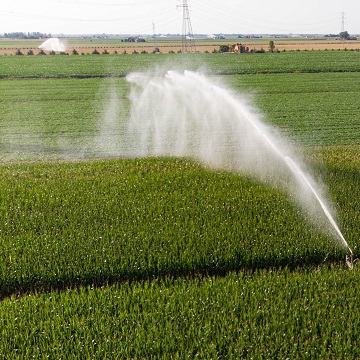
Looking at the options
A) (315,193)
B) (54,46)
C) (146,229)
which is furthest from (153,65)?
(54,46)

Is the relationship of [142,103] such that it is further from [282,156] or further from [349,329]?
[349,329]

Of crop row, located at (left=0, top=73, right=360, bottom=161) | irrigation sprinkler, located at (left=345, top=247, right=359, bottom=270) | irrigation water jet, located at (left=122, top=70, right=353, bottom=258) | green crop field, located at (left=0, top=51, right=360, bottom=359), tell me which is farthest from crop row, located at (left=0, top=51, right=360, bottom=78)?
irrigation sprinkler, located at (left=345, top=247, right=359, bottom=270)

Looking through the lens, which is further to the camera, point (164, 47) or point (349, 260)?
point (164, 47)

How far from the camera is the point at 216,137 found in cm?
2106

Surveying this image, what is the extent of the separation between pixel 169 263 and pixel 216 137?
1227 centimetres

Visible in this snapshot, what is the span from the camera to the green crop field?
279 inches

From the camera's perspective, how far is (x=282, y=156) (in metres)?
16.5

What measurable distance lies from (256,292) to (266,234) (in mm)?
2244

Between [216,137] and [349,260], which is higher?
[216,137]

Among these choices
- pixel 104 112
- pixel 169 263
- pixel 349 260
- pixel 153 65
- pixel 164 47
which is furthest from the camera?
pixel 164 47

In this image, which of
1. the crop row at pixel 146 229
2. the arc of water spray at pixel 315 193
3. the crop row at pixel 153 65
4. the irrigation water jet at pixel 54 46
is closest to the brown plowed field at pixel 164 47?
the irrigation water jet at pixel 54 46

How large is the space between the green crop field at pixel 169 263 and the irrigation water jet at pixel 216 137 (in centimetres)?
55

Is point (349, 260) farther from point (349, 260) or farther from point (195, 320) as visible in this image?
point (195, 320)

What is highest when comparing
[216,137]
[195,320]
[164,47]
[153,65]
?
[164,47]
